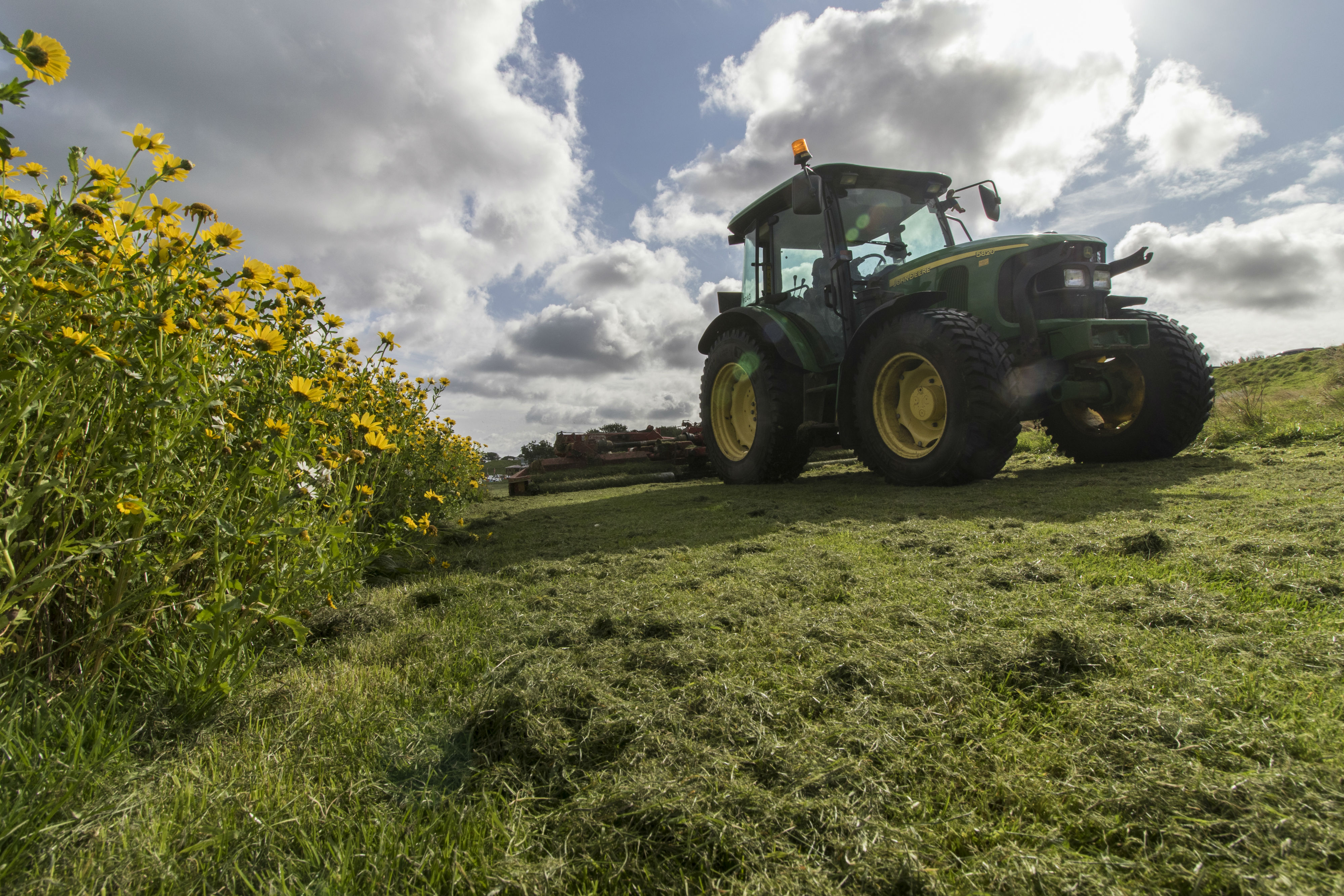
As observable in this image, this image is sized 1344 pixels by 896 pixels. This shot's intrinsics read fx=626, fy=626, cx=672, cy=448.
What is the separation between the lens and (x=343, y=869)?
791 mm

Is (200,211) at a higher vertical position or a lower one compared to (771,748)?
higher

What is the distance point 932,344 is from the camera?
13.1ft

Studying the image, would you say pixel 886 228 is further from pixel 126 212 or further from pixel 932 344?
pixel 126 212

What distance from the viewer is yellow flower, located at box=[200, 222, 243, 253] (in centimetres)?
148

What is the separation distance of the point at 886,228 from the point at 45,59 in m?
5.23

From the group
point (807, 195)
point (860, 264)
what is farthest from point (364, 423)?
point (860, 264)

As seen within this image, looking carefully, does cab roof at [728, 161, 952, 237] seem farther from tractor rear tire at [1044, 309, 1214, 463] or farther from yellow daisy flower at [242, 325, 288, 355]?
yellow daisy flower at [242, 325, 288, 355]

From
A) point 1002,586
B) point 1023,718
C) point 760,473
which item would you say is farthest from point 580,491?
point 1023,718

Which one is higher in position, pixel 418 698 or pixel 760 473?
pixel 760 473

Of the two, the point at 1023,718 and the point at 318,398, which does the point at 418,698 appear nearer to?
the point at 318,398

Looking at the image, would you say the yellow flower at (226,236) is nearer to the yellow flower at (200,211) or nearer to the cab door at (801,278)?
the yellow flower at (200,211)

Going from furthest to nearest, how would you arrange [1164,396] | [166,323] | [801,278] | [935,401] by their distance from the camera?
[801,278], [1164,396], [935,401], [166,323]

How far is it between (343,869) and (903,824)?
72cm

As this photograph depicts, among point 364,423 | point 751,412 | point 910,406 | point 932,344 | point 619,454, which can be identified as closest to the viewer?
point 364,423
